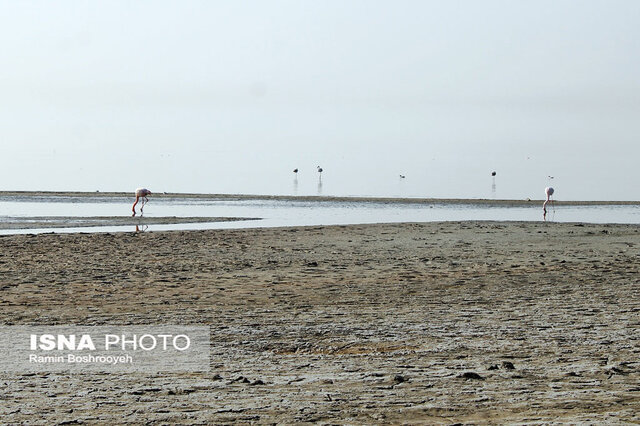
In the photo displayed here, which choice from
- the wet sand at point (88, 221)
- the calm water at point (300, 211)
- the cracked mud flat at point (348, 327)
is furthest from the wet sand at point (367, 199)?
the cracked mud flat at point (348, 327)

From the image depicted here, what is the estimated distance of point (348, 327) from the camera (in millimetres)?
9828

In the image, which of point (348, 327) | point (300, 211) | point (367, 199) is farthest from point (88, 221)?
point (367, 199)

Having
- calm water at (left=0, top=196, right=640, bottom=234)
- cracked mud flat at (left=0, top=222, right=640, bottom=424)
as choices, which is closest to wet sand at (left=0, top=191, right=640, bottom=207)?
calm water at (left=0, top=196, right=640, bottom=234)

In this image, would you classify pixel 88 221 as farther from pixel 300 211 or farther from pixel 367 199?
pixel 367 199

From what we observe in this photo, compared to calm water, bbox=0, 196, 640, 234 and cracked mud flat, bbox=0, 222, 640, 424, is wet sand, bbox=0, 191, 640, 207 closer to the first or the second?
calm water, bbox=0, 196, 640, 234

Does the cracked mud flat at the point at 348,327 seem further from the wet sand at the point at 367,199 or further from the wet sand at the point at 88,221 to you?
the wet sand at the point at 367,199

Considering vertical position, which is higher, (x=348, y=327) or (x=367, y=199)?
(x=367, y=199)

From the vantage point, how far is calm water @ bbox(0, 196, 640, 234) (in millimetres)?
34281

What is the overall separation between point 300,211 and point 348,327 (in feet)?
106

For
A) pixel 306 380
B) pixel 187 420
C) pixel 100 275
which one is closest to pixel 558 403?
pixel 306 380

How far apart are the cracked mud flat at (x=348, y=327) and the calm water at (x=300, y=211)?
13106mm

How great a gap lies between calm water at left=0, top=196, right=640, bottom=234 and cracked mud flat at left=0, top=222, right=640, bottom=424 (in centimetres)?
1311

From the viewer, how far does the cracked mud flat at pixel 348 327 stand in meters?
6.43

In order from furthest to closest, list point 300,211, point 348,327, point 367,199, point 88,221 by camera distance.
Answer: point 367,199 → point 300,211 → point 88,221 → point 348,327
